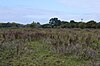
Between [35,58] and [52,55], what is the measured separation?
0.73m

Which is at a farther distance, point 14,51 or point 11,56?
point 14,51

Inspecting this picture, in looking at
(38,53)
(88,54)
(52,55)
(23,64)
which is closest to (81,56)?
(88,54)

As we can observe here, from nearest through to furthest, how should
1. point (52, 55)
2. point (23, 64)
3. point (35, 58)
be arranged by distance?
point (23, 64)
point (35, 58)
point (52, 55)

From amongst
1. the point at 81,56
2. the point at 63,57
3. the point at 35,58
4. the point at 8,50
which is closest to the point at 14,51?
the point at 8,50

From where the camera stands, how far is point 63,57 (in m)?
7.69

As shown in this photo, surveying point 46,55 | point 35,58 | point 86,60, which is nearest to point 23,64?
point 35,58

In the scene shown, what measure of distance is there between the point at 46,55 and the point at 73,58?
87 centimetres

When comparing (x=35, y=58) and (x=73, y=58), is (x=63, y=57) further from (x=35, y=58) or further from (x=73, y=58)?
(x=35, y=58)

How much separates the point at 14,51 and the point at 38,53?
0.79 m

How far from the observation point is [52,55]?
792 cm

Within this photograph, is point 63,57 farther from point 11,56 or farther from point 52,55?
point 11,56

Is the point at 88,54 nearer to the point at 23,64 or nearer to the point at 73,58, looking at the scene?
the point at 73,58

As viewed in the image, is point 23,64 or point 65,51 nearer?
point 23,64

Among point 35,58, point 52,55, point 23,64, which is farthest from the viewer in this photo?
point 52,55
